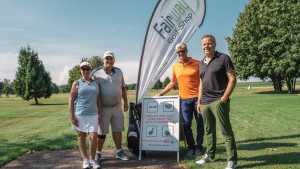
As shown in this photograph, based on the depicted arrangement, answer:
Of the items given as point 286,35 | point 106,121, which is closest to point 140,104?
point 106,121

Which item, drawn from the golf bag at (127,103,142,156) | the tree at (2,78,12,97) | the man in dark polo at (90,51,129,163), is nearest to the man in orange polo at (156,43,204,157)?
the golf bag at (127,103,142,156)

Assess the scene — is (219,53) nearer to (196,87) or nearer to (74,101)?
(196,87)

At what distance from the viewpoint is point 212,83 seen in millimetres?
3965

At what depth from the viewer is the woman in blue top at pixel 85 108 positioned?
164 inches

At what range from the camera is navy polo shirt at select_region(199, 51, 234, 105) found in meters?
3.85

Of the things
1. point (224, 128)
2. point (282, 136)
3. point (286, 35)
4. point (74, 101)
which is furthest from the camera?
point (286, 35)

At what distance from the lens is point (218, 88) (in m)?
3.93

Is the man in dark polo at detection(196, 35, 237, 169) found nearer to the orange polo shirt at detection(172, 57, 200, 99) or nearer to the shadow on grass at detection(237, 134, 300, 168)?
the orange polo shirt at detection(172, 57, 200, 99)

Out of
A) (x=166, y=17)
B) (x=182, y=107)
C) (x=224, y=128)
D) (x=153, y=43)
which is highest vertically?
(x=166, y=17)

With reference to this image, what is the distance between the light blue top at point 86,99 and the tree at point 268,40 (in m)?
28.7

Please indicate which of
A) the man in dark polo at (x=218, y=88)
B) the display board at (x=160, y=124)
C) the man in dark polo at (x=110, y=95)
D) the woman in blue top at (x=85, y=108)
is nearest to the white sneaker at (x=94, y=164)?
the woman in blue top at (x=85, y=108)

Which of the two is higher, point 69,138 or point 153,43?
point 153,43

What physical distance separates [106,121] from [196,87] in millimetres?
1892

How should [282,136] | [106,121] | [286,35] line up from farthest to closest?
[286,35], [282,136], [106,121]
